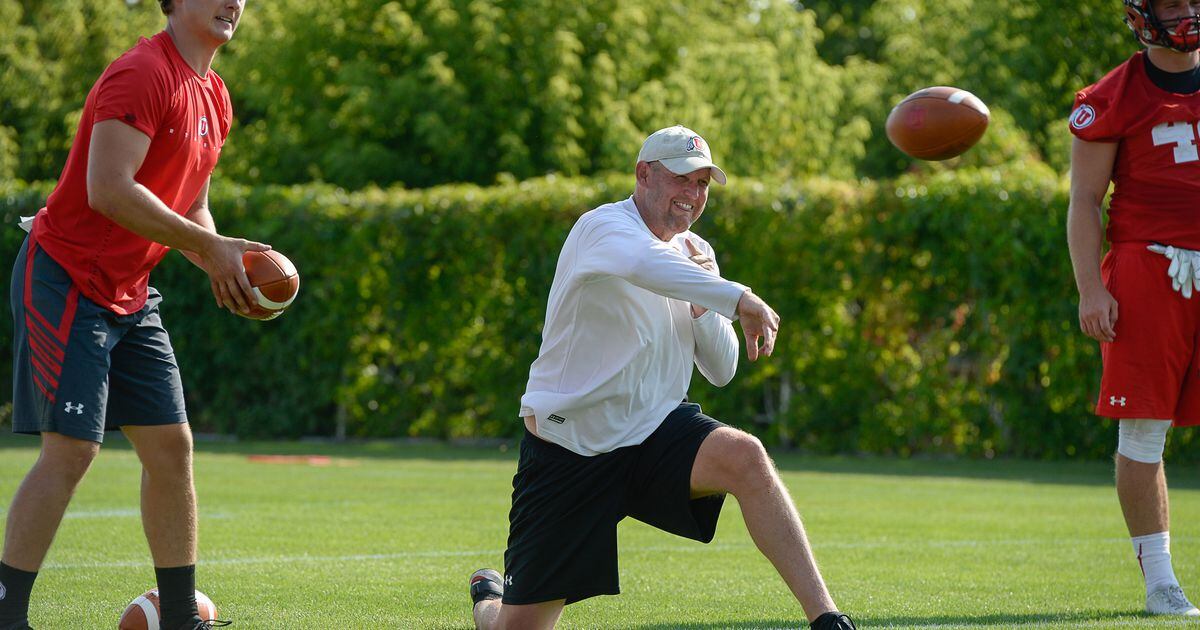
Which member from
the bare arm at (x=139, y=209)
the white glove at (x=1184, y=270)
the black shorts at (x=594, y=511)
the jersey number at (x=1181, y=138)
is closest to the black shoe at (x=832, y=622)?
the black shorts at (x=594, y=511)

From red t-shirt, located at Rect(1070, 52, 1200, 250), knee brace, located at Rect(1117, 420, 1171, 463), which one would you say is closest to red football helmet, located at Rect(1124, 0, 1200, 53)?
red t-shirt, located at Rect(1070, 52, 1200, 250)

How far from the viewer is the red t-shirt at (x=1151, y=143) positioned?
604 cm

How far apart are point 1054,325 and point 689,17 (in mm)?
16905

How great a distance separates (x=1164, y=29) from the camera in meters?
5.90

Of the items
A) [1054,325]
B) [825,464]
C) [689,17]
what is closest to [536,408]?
[825,464]

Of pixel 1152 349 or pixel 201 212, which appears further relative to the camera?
pixel 1152 349

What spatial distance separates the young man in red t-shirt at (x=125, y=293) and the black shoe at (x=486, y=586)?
1046mm

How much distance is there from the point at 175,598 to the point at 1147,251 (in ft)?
13.5

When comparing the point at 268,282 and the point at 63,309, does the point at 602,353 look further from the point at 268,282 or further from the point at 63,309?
the point at 63,309

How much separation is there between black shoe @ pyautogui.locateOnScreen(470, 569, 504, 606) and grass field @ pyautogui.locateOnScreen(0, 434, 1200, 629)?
172mm

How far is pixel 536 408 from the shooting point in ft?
16.1

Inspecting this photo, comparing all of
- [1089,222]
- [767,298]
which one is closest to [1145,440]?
[1089,222]

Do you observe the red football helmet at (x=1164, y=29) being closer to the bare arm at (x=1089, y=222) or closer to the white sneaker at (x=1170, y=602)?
the bare arm at (x=1089, y=222)

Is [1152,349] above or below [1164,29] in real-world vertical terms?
below
